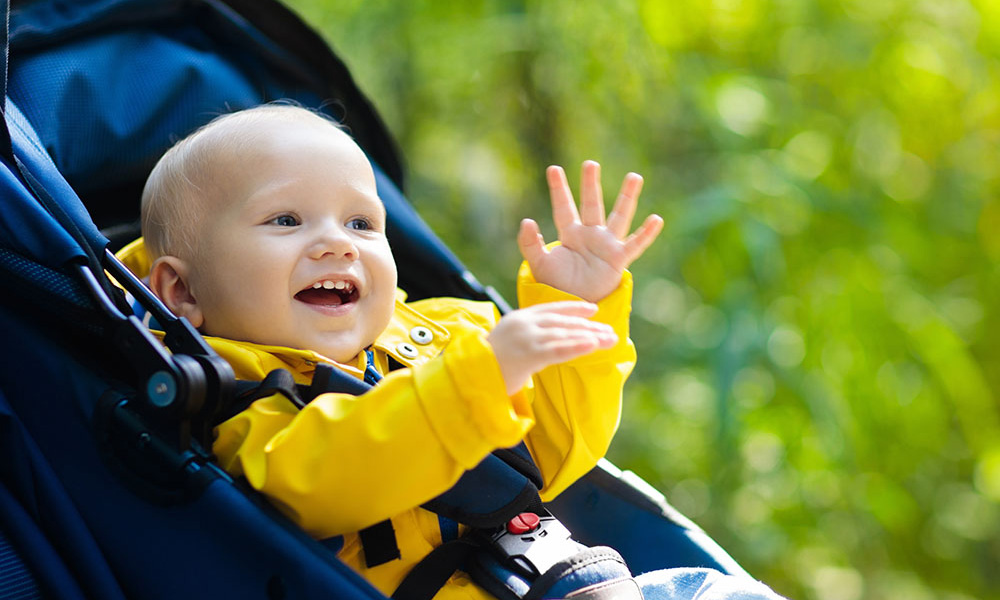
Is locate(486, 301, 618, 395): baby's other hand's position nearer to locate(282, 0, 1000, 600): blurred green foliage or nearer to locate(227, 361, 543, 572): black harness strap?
locate(227, 361, 543, 572): black harness strap

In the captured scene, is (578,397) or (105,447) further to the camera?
(578,397)

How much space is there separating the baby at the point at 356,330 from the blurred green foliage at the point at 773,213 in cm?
89

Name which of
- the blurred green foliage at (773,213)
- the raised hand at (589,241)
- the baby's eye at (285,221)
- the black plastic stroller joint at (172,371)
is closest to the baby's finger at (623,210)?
the raised hand at (589,241)

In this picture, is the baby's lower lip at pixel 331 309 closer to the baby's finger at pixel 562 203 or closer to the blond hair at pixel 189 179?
the blond hair at pixel 189 179

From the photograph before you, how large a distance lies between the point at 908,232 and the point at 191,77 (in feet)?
5.78

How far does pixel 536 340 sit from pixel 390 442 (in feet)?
0.50

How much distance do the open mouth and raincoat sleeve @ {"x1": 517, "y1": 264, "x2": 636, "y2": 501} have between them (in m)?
0.21

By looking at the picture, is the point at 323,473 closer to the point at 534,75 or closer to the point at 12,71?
the point at 12,71

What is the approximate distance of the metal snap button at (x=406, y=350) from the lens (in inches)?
43.4

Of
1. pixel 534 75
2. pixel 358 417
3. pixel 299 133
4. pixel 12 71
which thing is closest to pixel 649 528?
pixel 358 417

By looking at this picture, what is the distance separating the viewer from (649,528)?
120cm

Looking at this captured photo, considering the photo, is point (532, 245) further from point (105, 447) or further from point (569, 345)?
point (105, 447)

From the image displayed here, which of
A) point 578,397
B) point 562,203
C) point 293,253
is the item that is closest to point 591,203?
point 562,203

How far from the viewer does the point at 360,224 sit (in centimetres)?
111
